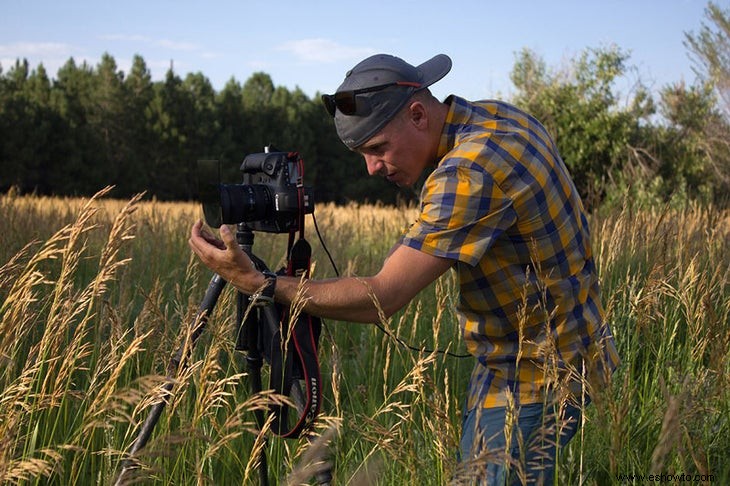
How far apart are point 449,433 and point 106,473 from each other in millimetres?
970

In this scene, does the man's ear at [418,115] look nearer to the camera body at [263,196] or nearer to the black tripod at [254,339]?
the camera body at [263,196]

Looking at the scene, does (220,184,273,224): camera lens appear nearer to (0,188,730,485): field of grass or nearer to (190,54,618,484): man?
(190,54,618,484): man

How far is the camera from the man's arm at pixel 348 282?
188 centimetres

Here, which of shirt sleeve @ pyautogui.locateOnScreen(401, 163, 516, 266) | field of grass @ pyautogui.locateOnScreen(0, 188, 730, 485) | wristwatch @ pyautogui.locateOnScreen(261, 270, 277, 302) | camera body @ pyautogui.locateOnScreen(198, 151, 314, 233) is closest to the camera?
field of grass @ pyautogui.locateOnScreen(0, 188, 730, 485)

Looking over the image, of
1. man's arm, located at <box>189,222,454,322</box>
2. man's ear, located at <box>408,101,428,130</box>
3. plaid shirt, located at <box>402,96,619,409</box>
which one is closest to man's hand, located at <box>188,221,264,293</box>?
man's arm, located at <box>189,222,454,322</box>

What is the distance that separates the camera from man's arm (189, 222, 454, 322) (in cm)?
188

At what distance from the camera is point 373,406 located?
9.89ft

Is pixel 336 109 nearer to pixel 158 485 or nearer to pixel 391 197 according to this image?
pixel 158 485

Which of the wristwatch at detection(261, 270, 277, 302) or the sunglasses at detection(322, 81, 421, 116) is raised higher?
the sunglasses at detection(322, 81, 421, 116)

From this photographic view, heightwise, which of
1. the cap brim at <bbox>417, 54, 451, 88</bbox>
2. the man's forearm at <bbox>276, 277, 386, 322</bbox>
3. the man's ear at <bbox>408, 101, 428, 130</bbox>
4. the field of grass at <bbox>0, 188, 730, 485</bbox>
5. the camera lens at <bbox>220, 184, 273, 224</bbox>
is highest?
the cap brim at <bbox>417, 54, 451, 88</bbox>

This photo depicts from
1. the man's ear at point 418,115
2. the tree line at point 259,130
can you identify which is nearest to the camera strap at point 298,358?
the man's ear at point 418,115

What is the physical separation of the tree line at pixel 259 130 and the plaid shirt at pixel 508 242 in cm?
917

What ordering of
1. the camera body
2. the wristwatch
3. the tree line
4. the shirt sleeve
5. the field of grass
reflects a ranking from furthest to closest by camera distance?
the tree line < the camera body < the wristwatch < the shirt sleeve < the field of grass

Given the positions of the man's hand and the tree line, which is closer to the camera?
the man's hand
